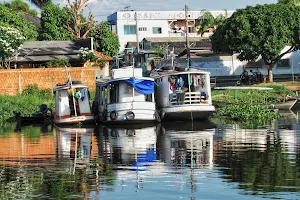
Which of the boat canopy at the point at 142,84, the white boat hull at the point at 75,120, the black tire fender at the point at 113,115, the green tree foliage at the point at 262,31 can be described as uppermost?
the green tree foliage at the point at 262,31

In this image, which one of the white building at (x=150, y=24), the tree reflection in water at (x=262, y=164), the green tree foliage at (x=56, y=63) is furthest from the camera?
the white building at (x=150, y=24)

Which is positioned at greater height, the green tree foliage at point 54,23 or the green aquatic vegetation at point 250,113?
the green tree foliage at point 54,23

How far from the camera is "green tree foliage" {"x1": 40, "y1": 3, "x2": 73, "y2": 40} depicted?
59750mm

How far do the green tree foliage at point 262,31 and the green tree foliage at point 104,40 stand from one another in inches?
467

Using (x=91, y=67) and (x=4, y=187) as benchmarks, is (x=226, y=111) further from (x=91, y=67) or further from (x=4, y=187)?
(x=4, y=187)

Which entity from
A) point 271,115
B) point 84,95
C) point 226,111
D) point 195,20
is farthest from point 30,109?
point 195,20

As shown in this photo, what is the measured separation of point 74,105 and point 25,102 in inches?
230

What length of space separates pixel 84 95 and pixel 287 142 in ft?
46.9

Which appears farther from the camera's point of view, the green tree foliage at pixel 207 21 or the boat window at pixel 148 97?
the green tree foliage at pixel 207 21

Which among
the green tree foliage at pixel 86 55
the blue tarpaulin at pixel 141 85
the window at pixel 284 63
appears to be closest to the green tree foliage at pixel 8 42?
the green tree foliage at pixel 86 55

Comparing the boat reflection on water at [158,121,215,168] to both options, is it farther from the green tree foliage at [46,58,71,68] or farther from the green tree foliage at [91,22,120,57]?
the green tree foliage at [91,22,120,57]

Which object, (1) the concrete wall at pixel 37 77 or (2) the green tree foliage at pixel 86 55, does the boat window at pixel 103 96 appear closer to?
(1) the concrete wall at pixel 37 77

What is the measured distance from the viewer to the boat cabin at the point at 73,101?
112 feet

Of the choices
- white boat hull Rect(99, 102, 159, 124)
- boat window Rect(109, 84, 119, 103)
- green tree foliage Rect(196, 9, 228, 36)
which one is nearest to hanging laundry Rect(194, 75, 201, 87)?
white boat hull Rect(99, 102, 159, 124)
